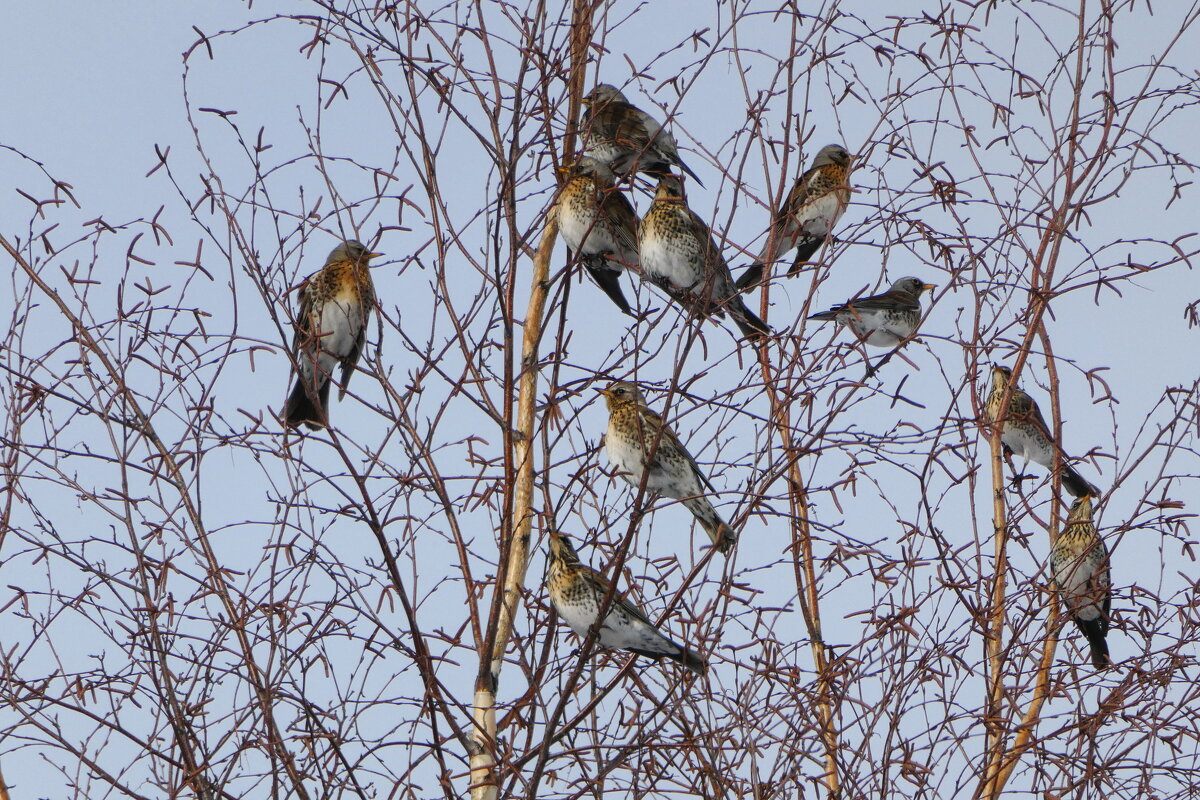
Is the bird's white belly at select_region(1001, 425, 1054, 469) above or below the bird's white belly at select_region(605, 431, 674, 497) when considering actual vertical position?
above

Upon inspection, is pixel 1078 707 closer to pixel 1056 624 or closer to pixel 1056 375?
pixel 1056 624

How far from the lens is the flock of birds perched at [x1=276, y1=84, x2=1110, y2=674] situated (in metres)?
4.82

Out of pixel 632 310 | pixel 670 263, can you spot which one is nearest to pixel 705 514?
pixel 632 310

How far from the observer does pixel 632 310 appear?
5172 mm

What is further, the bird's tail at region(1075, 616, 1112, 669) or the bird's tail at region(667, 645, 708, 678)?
the bird's tail at region(1075, 616, 1112, 669)

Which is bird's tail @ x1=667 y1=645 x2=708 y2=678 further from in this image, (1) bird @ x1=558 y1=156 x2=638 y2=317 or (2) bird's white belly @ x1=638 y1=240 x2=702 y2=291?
(2) bird's white belly @ x1=638 y1=240 x2=702 y2=291

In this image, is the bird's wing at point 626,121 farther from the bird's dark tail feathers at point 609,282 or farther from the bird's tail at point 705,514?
the bird's tail at point 705,514

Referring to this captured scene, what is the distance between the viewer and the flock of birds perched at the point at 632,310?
4.82 m

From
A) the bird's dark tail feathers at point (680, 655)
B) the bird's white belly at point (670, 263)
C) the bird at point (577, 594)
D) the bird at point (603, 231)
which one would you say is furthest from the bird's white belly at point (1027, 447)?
the bird's dark tail feathers at point (680, 655)

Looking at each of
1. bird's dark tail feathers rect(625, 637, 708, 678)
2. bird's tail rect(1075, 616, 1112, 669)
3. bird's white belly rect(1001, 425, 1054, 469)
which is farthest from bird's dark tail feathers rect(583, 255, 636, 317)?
bird's tail rect(1075, 616, 1112, 669)

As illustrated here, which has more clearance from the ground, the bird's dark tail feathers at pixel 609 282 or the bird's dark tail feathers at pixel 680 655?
the bird's dark tail feathers at pixel 609 282

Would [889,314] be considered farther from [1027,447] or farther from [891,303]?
[1027,447]

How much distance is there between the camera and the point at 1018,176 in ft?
19.7

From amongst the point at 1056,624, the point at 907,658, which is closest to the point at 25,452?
the point at 907,658
